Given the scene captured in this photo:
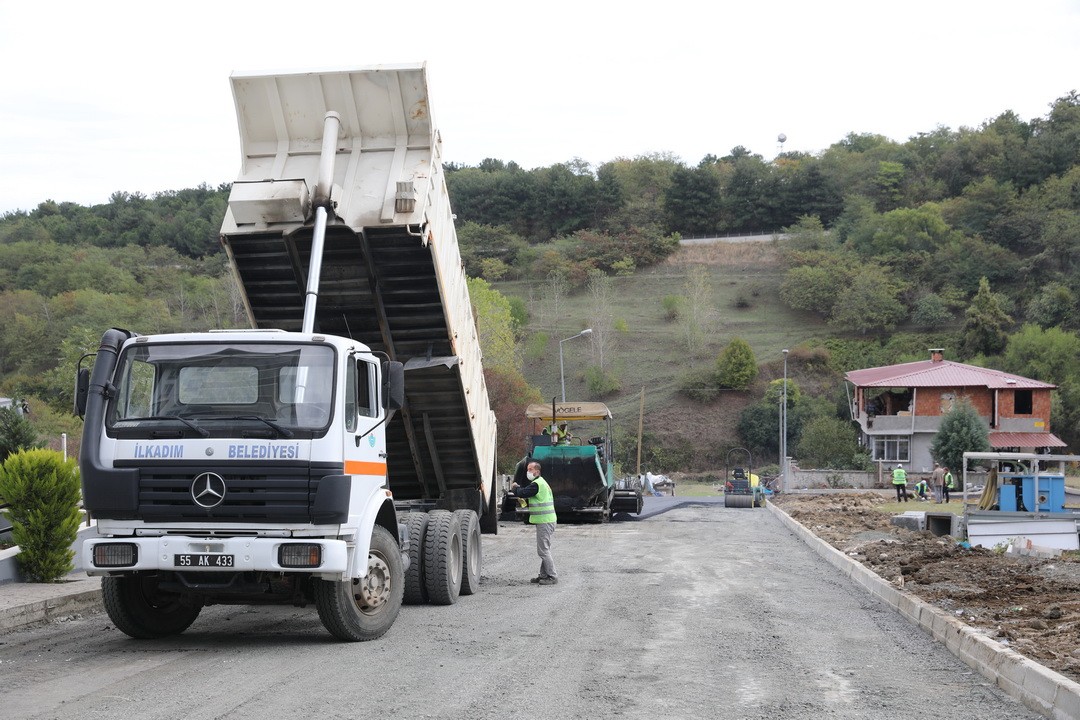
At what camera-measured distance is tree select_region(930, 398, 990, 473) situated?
146 feet

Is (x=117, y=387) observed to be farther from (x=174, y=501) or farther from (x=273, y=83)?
(x=273, y=83)

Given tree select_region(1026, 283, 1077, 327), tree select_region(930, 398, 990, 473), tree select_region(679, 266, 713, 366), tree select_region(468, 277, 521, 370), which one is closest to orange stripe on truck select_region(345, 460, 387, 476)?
tree select_region(468, 277, 521, 370)

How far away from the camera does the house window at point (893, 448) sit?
57.9m

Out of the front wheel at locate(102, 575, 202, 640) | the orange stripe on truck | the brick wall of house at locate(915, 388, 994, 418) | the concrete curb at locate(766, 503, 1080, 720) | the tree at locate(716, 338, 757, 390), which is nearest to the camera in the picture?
the concrete curb at locate(766, 503, 1080, 720)

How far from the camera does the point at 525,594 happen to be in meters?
12.3

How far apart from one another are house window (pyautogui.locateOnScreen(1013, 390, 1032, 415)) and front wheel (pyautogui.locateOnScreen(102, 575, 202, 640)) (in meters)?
56.5

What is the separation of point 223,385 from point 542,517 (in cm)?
580

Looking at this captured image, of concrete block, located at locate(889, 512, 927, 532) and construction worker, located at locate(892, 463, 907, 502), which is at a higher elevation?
construction worker, located at locate(892, 463, 907, 502)

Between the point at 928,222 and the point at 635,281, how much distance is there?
25.5 meters

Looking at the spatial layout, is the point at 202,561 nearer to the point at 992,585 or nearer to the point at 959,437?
the point at 992,585

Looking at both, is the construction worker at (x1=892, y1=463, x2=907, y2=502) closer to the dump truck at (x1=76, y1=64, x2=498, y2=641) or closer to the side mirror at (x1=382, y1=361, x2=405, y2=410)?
the dump truck at (x1=76, y1=64, x2=498, y2=641)

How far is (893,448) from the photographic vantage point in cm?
5825

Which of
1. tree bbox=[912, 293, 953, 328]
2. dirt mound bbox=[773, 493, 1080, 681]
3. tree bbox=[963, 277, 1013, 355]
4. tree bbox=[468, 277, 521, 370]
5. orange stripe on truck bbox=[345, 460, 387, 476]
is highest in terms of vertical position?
tree bbox=[912, 293, 953, 328]

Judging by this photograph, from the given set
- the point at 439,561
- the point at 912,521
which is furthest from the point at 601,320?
the point at 439,561
